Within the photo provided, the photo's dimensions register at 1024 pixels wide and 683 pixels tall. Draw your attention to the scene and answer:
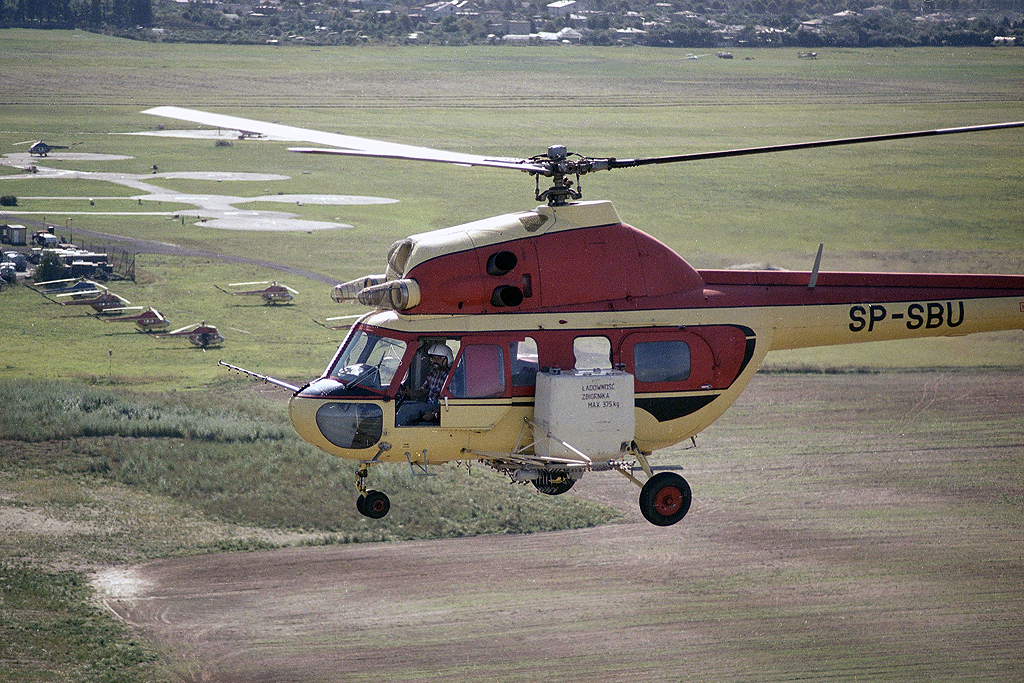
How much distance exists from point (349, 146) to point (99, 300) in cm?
4602

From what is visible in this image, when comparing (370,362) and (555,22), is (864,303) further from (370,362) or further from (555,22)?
(555,22)

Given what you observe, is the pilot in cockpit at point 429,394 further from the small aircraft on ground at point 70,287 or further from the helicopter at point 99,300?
the small aircraft on ground at point 70,287

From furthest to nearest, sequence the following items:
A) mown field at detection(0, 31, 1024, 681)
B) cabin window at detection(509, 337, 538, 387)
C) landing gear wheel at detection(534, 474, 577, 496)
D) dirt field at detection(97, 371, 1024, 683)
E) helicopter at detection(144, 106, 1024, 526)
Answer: mown field at detection(0, 31, 1024, 681), dirt field at detection(97, 371, 1024, 683), landing gear wheel at detection(534, 474, 577, 496), cabin window at detection(509, 337, 538, 387), helicopter at detection(144, 106, 1024, 526)

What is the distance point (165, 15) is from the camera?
477 ft

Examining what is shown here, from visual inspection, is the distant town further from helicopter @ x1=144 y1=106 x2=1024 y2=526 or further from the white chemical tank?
the white chemical tank

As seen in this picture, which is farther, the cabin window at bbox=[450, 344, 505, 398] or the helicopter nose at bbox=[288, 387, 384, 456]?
the cabin window at bbox=[450, 344, 505, 398]

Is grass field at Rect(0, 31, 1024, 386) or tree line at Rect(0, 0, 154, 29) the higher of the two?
tree line at Rect(0, 0, 154, 29)

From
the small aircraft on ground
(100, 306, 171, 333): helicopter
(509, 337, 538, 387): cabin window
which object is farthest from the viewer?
the small aircraft on ground

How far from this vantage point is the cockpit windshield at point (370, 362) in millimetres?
17844

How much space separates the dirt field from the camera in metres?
34.0

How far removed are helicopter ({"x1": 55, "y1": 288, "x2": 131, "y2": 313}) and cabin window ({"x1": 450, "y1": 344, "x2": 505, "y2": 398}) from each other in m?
51.4

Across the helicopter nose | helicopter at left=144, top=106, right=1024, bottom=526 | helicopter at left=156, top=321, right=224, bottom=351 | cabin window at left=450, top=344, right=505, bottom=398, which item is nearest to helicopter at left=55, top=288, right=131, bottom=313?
helicopter at left=156, top=321, right=224, bottom=351

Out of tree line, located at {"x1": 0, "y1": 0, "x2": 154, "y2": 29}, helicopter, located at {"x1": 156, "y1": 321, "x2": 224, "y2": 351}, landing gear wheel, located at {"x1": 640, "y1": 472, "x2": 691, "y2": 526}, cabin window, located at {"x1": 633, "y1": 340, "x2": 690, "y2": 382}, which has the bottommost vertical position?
helicopter, located at {"x1": 156, "y1": 321, "x2": 224, "y2": 351}

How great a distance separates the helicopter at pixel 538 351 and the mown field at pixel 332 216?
1875cm
